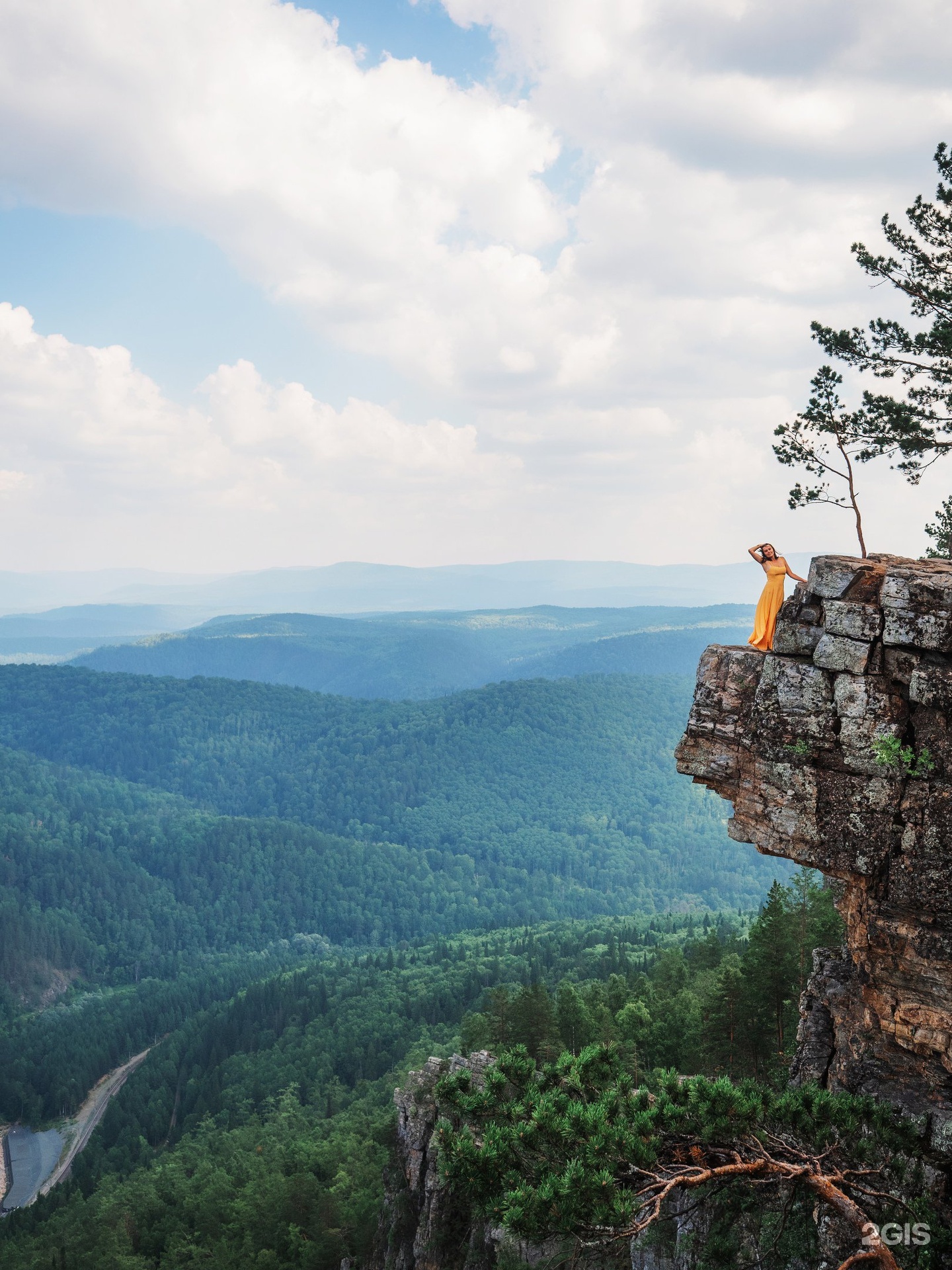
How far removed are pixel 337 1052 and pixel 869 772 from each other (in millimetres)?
103924

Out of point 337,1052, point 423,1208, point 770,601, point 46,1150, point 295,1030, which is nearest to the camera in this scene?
point 770,601

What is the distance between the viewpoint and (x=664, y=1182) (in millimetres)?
11875

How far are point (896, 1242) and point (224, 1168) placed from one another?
76417mm

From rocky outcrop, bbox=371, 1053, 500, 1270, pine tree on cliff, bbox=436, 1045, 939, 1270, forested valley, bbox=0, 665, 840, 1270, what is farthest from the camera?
forested valley, bbox=0, 665, 840, 1270

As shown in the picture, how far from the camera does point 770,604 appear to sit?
1777 centimetres

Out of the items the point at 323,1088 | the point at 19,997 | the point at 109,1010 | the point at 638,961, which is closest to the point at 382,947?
the point at 109,1010

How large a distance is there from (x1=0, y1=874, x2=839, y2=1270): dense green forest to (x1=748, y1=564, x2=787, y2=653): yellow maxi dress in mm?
16452

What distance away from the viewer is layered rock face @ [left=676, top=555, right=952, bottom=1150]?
47.8 feet

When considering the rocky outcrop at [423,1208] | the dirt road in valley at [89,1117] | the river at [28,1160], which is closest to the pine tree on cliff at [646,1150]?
the rocky outcrop at [423,1208]

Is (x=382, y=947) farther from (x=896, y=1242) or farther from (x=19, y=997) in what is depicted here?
(x=896, y=1242)

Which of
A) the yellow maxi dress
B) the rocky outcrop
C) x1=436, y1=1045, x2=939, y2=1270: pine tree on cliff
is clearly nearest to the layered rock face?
the yellow maxi dress

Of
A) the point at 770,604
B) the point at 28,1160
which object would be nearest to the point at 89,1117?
the point at 28,1160

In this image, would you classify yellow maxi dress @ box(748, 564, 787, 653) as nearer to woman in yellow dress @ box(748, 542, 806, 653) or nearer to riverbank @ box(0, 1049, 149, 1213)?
woman in yellow dress @ box(748, 542, 806, 653)

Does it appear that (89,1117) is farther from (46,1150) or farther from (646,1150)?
(646,1150)
